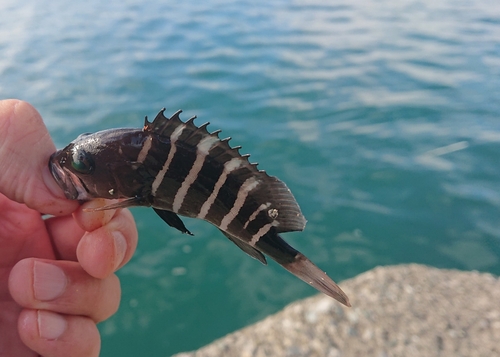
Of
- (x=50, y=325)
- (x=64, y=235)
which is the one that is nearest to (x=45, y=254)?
(x=64, y=235)

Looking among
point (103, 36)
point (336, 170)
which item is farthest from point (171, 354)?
point (103, 36)

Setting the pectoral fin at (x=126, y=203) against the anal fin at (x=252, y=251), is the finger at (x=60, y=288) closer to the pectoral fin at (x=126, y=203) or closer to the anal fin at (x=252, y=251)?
the pectoral fin at (x=126, y=203)

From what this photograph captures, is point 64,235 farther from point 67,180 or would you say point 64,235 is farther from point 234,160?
point 234,160

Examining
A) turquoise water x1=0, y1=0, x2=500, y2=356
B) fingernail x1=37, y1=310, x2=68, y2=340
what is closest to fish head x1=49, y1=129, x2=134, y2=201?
fingernail x1=37, y1=310, x2=68, y2=340

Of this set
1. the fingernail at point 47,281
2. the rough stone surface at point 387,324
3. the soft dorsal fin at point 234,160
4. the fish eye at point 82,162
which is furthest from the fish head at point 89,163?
the rough stone surface at point 387,324

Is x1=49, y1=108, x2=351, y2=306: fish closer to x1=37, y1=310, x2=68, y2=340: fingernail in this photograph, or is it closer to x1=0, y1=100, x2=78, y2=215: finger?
x1=0, y1=100, x2=78, y2=215: finger

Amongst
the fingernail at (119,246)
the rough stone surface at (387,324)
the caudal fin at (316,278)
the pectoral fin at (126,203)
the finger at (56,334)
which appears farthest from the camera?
the rough stone surface at (387,324)
